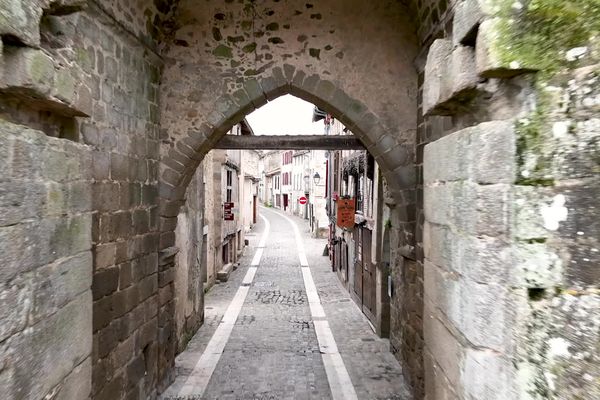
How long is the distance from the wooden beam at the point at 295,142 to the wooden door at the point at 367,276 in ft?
8.34

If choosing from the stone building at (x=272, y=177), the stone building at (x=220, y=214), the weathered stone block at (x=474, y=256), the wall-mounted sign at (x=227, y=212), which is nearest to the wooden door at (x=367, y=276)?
the stone building at (x=220, y=214)

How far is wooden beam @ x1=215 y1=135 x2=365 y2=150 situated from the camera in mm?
7297

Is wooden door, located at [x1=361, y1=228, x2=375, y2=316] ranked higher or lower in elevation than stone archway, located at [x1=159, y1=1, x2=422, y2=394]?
lower

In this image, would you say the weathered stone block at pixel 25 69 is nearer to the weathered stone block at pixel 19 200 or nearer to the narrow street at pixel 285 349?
the weathered stone block at pixel 19 200

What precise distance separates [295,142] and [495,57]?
601 cm

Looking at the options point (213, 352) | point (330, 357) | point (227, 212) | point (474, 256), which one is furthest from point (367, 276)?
point (474, 256)

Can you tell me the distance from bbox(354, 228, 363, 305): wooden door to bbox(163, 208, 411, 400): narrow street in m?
0.32

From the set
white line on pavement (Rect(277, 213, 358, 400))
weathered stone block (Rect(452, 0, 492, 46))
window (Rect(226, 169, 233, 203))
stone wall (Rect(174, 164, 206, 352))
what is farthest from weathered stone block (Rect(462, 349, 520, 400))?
window (Rect(226, 169, 233, 203))

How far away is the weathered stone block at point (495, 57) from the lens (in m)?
1.36

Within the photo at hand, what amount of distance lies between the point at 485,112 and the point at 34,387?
1.92 m

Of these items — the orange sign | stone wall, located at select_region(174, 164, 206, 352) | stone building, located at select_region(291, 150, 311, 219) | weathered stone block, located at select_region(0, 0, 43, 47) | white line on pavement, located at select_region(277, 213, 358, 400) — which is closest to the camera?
weathered stone block, located at select_region(0, 0, 43, 47)

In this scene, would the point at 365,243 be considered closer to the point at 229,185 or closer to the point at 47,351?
the point at 229,185

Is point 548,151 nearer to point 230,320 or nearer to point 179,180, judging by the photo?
point 179,180

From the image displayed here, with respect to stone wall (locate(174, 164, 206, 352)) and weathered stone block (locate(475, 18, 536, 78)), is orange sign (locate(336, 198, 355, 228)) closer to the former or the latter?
stone wall (locate(174, 164, 206, 352))
